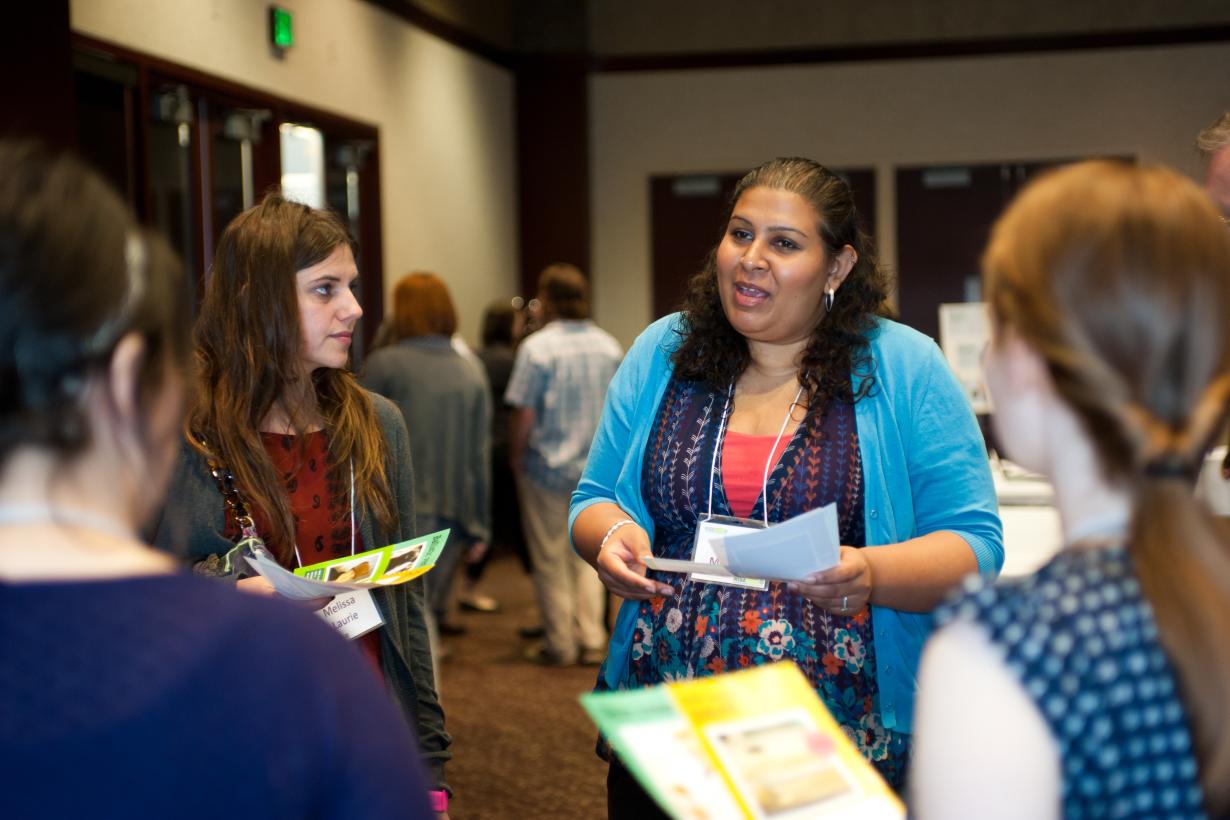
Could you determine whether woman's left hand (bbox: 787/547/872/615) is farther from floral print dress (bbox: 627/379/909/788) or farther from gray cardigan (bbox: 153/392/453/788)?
gray cardigan (bbox: 153/392/453/788)

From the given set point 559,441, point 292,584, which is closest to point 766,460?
point 292,584

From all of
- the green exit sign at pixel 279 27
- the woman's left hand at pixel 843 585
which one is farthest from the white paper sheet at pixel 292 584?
the green exit sign at pixel 279 27

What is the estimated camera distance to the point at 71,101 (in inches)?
144

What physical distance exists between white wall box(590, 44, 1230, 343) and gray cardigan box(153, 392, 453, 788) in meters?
7.63

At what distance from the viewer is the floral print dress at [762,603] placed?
1.90 metres

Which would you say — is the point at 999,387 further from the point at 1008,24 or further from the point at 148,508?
the point at 1008,24

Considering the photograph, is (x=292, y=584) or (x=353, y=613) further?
(x=353, y=613)

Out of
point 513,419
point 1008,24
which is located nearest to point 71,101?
point 513,419

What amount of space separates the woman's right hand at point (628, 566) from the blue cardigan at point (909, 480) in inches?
3.1

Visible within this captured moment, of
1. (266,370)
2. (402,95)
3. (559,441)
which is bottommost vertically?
(559,441)

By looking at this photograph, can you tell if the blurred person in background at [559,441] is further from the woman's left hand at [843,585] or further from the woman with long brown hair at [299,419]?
the woman's left hand at [843,585]

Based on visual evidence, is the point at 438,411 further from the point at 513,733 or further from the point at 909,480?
the point at 909,480

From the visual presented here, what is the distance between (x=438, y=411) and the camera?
517cm

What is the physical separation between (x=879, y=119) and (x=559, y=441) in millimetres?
4888
